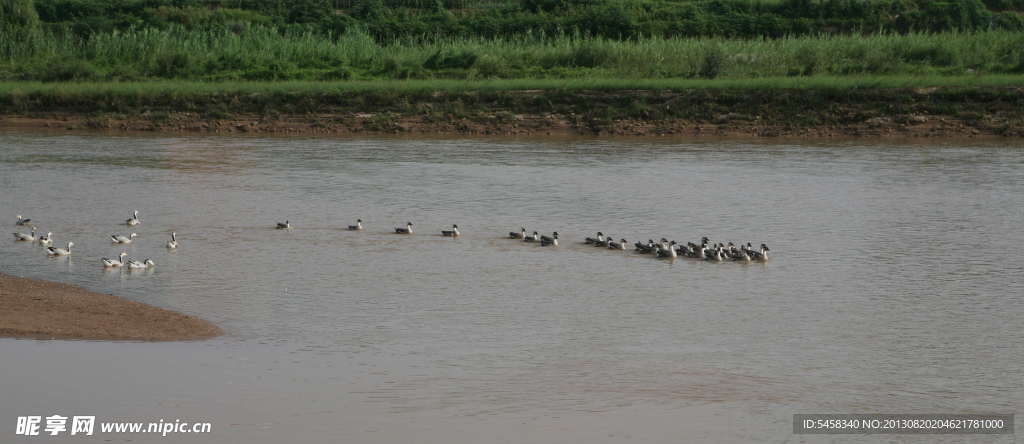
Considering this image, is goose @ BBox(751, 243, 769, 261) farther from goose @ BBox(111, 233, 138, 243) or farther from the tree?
the tree

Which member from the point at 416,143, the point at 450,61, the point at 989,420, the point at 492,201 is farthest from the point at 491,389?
the point at 450,61

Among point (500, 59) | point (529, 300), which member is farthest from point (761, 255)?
point (500, 59)

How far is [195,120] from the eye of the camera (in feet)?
107

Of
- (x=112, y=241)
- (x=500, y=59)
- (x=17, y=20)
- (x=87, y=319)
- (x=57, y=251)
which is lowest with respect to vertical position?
(x=112, y=241)

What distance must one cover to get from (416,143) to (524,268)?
16.8 m

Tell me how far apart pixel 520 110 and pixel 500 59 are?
592 cm

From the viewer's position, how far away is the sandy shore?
9.52 meters

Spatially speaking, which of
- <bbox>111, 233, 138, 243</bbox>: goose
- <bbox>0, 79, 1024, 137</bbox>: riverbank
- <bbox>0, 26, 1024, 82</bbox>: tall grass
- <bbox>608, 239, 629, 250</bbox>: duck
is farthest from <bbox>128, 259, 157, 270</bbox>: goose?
<bbox>0, 26, 1024, 82</bbox>: tall grass

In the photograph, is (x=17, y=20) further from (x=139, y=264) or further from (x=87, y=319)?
(x=87, y=319)

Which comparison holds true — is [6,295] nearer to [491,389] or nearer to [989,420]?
[491,389]

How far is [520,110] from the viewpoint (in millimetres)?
32344

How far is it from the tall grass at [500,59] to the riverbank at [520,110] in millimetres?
2987

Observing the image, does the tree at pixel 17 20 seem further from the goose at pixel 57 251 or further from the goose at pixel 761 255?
the goose at pixel 761 255

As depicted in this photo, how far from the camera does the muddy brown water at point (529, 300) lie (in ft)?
26.0
